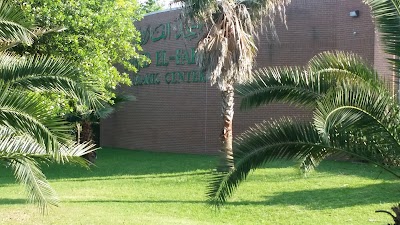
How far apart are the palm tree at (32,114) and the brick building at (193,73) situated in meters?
11.5

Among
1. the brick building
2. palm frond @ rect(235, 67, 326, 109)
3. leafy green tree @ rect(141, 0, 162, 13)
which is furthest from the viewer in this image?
leafy green tree @ rect(141, 0, 162, 13)

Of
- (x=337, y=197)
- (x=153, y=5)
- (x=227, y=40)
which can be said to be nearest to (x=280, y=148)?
(x=337, y=197)

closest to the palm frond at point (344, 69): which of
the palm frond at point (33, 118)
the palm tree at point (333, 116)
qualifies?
the palm tree at point (333, 116)

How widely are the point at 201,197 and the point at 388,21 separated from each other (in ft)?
30.2

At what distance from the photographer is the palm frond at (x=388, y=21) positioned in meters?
8.30

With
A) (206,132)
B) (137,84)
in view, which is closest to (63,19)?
(206,132)

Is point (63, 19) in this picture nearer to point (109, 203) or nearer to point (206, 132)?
point (109, 203)

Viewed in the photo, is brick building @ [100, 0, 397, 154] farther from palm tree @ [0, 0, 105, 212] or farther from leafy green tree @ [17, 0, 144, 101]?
palm tree @ [0, 0, 105, 212]

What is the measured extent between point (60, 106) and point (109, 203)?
108 inches

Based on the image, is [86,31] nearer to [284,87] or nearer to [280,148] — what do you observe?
[284,87]

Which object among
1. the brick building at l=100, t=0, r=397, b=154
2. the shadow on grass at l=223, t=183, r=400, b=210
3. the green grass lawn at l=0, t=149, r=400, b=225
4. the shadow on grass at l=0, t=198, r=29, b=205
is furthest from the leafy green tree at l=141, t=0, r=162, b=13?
the shadow on grass at l=223, t=183, r=400, b=210

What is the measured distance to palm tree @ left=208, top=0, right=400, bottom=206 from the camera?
27.4 ft

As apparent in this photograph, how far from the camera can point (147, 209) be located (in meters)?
15.2

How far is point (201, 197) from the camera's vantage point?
1662 cm
